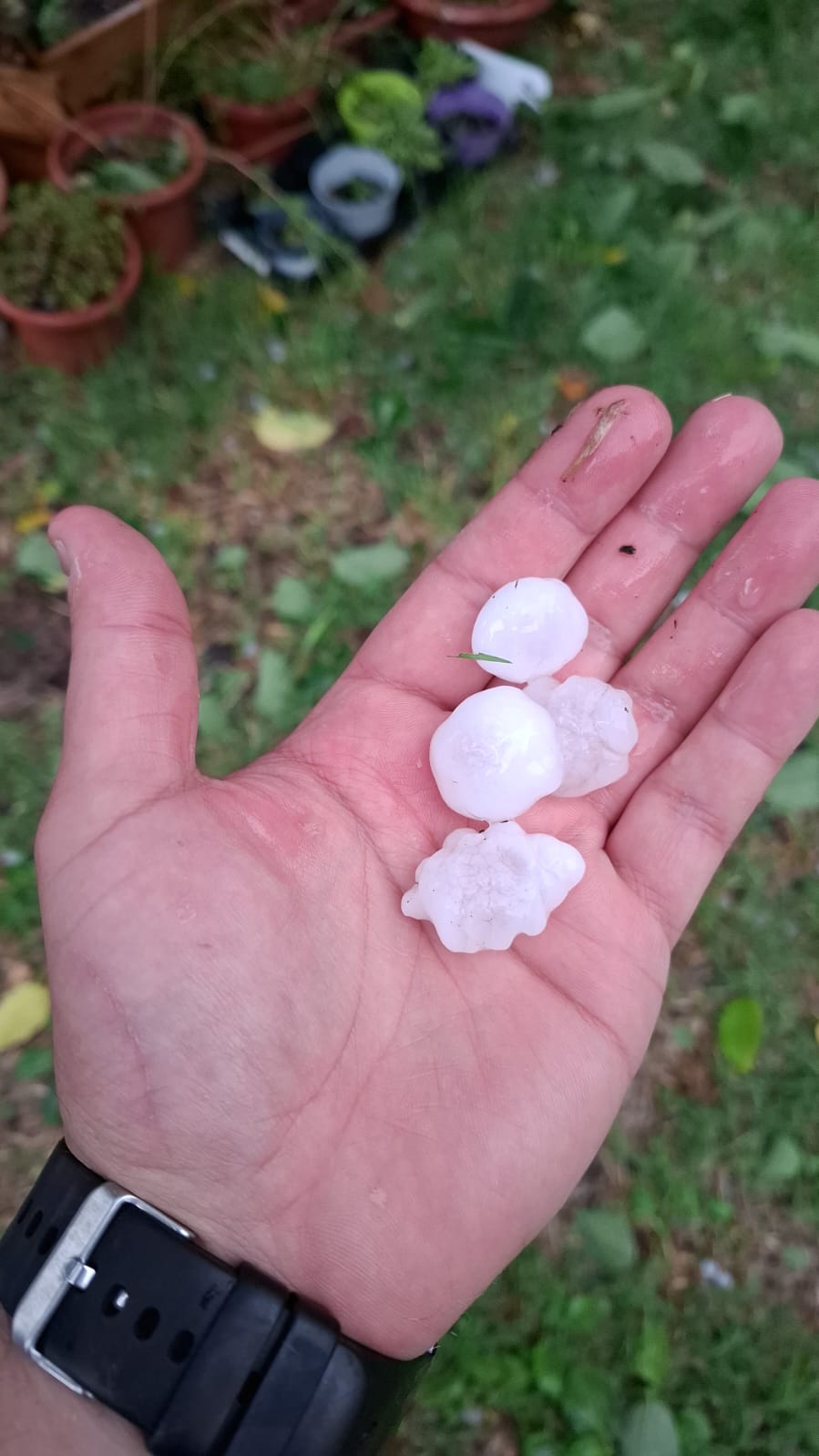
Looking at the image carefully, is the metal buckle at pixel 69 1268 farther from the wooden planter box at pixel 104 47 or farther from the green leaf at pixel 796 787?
the wooden planter box at pixel 104 47

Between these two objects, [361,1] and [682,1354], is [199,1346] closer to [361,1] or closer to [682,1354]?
[682,1354]

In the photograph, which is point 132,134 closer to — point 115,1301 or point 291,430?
point 291,430

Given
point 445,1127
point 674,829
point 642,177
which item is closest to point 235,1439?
point 445,1127

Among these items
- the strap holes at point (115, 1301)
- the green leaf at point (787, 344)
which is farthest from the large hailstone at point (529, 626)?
the green leaf at point (787, 344)

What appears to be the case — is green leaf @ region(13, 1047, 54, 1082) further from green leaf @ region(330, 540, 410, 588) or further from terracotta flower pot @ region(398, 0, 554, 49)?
terracotta flower pot @ region(398, 0, 554, 49)

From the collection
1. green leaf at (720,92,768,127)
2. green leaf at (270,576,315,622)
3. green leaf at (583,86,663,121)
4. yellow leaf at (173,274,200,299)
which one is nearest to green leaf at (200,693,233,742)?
green leaf at (270,576,315,622)

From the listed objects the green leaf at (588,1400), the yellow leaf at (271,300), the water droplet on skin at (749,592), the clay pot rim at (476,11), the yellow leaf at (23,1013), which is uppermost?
the clay pot rim at (476,11)
